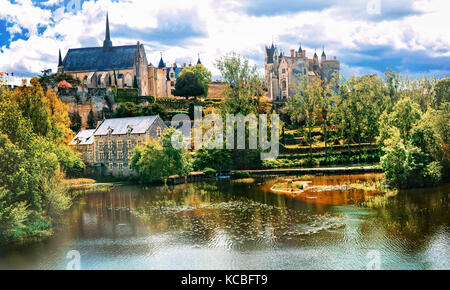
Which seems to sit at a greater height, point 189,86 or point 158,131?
point 189,86

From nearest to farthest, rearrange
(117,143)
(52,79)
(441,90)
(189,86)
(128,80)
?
(117,143) < (441,90) < (52,79) < (189,86) < (128,80)

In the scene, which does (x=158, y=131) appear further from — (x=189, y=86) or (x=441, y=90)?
(x=441, y=90)

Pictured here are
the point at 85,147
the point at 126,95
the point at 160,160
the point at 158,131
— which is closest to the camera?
the point at 160,160

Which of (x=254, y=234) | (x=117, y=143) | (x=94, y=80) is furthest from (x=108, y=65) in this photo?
(x=254, y=234)

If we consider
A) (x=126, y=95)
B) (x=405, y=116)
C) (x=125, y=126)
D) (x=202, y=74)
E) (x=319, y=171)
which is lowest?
(x=319, y=171)

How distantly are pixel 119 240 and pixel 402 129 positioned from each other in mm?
28994

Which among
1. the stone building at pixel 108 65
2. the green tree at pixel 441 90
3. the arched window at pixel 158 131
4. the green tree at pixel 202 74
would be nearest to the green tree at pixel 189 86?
the green tree at pixel 202 74

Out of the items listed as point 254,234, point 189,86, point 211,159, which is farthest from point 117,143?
point 254,234

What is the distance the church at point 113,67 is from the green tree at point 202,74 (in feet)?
24.7

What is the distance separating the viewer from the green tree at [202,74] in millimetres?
77188

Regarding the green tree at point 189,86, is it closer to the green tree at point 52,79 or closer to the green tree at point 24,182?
the green tree at point 52,79

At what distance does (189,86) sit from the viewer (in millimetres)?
74000

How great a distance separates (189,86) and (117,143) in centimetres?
2803

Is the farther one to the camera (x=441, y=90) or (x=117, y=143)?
(x=441, y=90)
